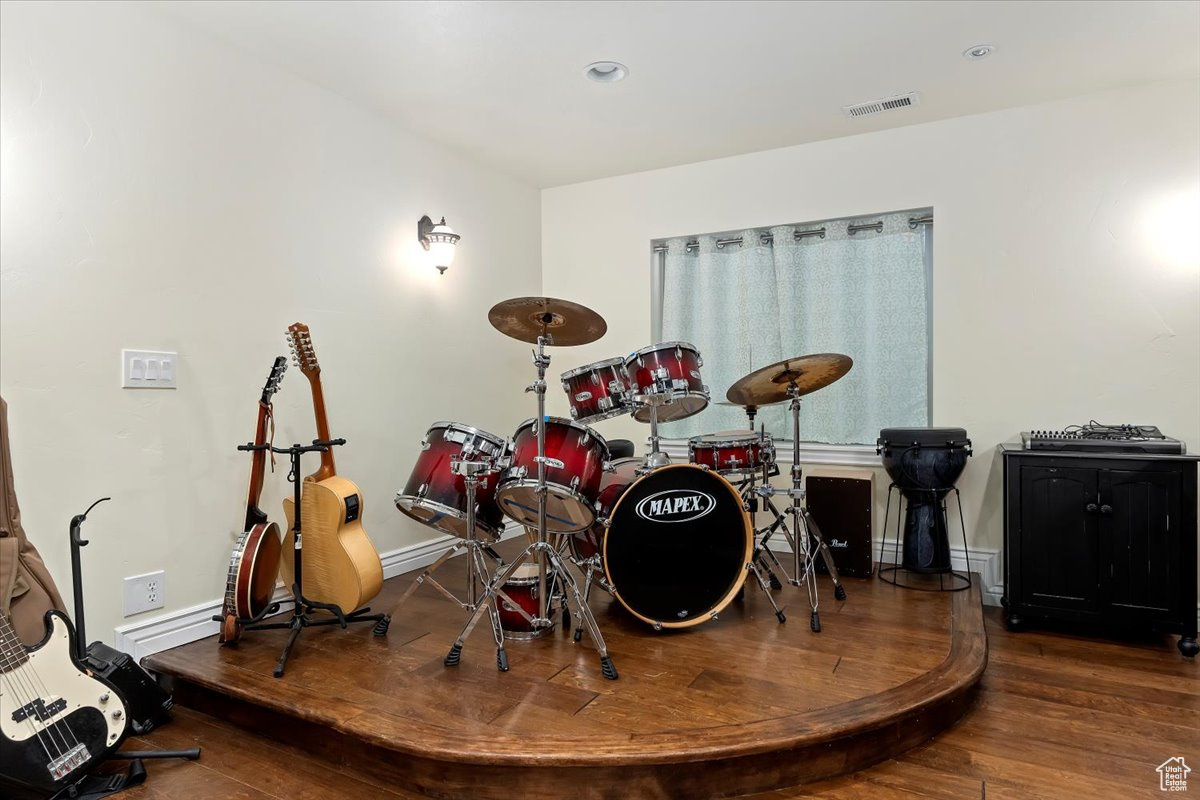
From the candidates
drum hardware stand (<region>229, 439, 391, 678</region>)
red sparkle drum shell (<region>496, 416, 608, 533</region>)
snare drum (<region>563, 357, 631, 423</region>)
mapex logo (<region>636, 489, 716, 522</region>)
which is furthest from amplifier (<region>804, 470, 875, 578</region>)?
drum hardware stand (<region>229, 439, 391, 678</region>)

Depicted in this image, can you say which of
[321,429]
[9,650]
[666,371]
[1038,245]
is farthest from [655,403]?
[1038,245]

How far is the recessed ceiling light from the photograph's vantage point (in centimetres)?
303

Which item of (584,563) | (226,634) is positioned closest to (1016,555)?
(584,563)

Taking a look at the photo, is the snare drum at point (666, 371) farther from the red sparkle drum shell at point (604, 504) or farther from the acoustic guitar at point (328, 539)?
the acoustic guitar at point (328, 539)

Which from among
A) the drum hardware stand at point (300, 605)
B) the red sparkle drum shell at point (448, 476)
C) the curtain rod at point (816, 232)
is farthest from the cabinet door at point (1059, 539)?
the drum hardware stand at point (300, 605)

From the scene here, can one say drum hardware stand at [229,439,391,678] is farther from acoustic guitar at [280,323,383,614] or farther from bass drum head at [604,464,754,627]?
bass drum head at [604,464,754,627]

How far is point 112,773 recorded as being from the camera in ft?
6.91

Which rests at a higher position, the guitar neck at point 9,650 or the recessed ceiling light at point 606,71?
the recessed ceiling light at point 606,71

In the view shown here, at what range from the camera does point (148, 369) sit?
2641 millimetres

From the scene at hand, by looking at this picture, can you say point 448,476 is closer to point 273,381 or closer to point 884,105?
point 273,381

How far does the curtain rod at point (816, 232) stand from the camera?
383 cm

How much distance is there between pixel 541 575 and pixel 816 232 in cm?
263

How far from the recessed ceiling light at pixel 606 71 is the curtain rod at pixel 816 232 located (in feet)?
4.67

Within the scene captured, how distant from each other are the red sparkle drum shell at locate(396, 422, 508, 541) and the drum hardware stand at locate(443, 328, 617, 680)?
33 centimetres
